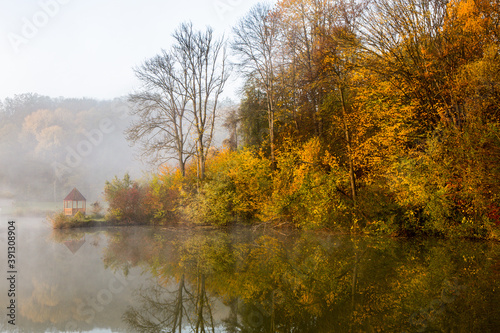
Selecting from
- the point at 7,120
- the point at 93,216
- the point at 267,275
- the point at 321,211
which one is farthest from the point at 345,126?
the point at 7,120

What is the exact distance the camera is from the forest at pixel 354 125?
1312 cm

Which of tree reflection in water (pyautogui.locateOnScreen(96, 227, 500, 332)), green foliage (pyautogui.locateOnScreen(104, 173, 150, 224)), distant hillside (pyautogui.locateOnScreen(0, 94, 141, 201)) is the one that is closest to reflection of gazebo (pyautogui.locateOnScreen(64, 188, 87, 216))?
green foliage (pyautogui.locateOnScreen(104, 173, 150, 224))

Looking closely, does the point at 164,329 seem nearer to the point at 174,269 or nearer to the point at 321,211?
the point at 174,269

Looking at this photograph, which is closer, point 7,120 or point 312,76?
point 312,76

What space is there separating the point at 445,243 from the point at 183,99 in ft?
58.6

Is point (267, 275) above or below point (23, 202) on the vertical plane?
below

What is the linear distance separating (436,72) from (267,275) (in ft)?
39.9

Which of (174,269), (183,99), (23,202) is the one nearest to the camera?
(174,269)

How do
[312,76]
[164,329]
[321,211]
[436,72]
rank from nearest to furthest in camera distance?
[164,329], [436,72], [321,211], [312,76]

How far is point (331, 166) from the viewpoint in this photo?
54.7 ft

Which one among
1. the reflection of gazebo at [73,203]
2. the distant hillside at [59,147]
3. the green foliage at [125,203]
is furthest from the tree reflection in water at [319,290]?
the distant hillside at [59,147]

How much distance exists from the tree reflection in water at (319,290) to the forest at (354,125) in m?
3.21

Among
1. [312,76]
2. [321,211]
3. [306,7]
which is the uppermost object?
[306,7]

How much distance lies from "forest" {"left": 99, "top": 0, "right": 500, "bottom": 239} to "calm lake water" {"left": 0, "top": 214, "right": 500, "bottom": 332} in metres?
3.07
